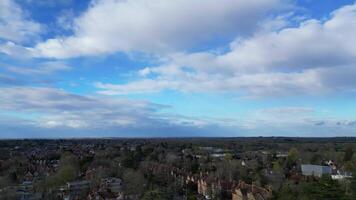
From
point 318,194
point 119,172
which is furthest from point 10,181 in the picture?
point 318,194

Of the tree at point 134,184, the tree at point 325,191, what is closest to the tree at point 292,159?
the tree at point 134,184

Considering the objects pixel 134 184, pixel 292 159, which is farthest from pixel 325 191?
pixel 292 159

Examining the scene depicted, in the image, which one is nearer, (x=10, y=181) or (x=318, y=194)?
(x=318, y=194)

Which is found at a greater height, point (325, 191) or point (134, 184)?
point (325, 191)

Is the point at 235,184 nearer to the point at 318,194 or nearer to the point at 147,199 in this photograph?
the point at 147,199

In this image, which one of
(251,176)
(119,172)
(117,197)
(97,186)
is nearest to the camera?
(117,197)

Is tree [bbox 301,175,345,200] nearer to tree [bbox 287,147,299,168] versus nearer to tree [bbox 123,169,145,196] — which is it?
tree [bbox 123,169,145,196]

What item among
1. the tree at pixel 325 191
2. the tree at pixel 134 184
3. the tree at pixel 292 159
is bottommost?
the tree at pixel 134 184

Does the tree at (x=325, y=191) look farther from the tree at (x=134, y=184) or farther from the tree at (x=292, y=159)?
the tree at (x=292, y=159)

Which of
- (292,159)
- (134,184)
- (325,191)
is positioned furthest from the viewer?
(292,159)

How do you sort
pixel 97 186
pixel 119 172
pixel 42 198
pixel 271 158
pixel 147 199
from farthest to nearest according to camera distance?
pixel 271 158 → pixel 119 172 → pixel 97 186 → pixel 42 198 → pixel 147 199

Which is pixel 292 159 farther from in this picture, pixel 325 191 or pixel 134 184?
pixel 325 191
